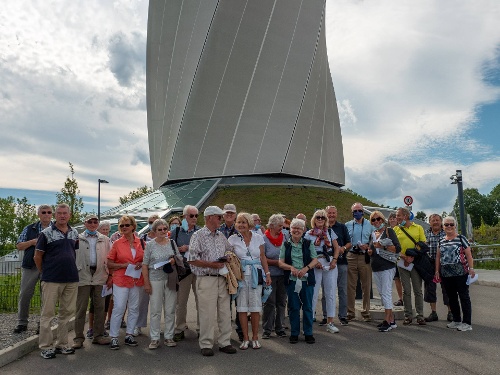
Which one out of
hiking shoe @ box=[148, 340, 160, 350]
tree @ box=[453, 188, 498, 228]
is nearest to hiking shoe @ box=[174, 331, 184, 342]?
hiking shoe @ box=[148, 340, 160, 350]

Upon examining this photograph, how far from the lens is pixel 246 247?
601cm

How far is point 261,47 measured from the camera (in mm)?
29734

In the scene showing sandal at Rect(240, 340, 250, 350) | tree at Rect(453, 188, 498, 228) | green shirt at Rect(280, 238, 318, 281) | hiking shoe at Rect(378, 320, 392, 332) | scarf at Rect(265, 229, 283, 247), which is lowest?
sandal at Rect(240, 340, 250, 350)

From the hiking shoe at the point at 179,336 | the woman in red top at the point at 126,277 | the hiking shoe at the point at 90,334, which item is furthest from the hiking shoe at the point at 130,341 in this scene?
the hiking shoe at the point at 90,334

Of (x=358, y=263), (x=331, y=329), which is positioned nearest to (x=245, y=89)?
(x=358, y=263)

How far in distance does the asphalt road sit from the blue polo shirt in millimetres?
971

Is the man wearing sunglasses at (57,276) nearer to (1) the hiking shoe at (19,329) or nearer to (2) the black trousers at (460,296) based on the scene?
(1) the hiking shoe at (19,329)

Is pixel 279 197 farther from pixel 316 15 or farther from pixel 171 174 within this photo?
pixel 316 15

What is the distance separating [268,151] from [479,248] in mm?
15678

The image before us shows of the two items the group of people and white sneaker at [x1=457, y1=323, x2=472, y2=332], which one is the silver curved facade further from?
white sneaker at [x1=457, y1=323, x2=472, y2=332]

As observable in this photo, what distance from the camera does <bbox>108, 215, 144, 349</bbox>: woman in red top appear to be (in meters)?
6.11

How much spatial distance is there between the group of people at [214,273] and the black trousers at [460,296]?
0.05 ft

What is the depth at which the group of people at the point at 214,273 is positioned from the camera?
5.72 metres

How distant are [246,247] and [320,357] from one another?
5.45ft
